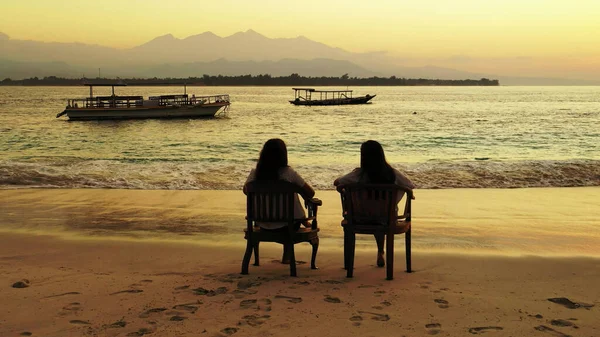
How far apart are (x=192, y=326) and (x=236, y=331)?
1.10 ft

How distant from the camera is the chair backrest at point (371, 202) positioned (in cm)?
507

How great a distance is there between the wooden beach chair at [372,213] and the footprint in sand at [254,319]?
1324 millimetres

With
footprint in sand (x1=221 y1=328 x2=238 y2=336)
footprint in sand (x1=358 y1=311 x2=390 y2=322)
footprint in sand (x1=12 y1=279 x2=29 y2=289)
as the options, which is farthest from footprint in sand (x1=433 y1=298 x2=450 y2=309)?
footprint in sand (x1=12 y1=279 x2=29 y2=289)

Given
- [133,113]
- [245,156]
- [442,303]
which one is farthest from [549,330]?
[133,113]

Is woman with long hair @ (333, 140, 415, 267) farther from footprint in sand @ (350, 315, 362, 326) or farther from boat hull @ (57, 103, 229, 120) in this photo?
boat hull @ (57, 103, 229, 120)

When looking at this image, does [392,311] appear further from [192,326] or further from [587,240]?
[587,240]

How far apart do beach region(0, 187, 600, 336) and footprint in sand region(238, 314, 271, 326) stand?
15 millimetres

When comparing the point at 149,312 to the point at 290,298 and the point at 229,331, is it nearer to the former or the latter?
the point at 229,331

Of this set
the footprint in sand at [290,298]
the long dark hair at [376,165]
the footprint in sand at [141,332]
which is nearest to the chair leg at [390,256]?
the long dark hair at [376,165]

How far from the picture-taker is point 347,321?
13.5 ft

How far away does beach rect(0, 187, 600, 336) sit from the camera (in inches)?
160

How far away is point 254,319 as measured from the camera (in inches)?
162

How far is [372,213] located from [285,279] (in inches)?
39.3

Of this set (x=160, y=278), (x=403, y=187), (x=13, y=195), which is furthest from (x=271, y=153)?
(x=13, y=195)
